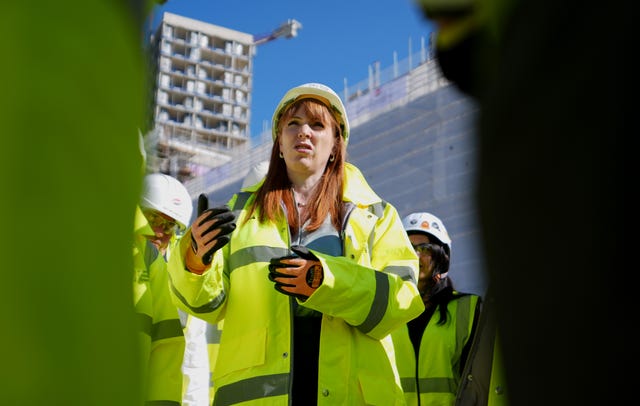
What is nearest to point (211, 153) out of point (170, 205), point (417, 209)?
point (417, 209)

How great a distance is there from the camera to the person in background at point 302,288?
8.43 feet

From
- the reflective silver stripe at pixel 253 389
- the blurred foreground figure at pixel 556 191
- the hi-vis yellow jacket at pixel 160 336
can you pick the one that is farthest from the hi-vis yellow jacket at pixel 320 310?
the blurred foreground figure at pixel 556 191

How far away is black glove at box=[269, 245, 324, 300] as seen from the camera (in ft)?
8.29

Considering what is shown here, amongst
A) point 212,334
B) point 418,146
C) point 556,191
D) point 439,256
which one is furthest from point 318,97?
point 418,146

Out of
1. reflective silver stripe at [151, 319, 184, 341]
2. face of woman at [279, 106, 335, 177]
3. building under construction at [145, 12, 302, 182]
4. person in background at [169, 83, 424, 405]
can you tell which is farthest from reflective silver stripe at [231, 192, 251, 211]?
building under construction at [145, 12, 302, 182]

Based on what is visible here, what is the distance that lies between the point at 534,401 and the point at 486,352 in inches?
77.6

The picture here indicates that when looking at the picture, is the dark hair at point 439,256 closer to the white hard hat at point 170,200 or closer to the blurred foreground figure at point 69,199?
the white hard hat at point 170,200

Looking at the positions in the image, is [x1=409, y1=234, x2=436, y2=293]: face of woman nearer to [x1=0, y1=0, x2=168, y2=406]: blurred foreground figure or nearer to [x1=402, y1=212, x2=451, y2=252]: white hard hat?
[x1=402, y1=212, x2=451, y2=252]: white hard hat

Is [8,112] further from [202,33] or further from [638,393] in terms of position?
[202,33]

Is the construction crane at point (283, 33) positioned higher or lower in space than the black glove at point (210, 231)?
higher

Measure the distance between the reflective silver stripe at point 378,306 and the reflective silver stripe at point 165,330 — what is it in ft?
3.35

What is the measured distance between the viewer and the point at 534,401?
0.74 meters

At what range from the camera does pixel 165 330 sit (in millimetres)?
3455

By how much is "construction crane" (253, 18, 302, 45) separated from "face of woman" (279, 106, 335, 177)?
299 feet
